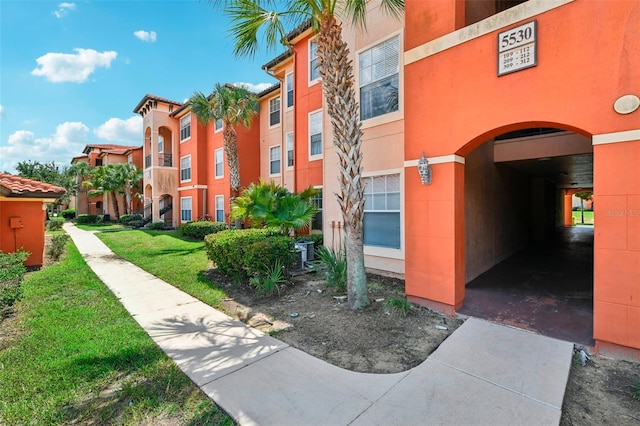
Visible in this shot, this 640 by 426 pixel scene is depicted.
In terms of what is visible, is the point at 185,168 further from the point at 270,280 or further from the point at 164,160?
the point at 270,280

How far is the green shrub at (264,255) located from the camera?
776 centimetres

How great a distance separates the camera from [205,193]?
23.6 m

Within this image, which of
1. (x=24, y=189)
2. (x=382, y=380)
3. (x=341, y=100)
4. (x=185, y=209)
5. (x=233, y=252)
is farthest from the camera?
(x=185, y=209)

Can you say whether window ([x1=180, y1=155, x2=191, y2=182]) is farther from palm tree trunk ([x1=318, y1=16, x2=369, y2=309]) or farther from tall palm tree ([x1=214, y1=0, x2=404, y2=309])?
palm tree trunk ([x1=318, y1=16, x2=369, y2=309])

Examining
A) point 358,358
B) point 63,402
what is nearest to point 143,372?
point 63,402

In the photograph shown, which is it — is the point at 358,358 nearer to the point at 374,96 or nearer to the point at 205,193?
the point at 374,96

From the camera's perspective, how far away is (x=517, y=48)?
5137 millimetres

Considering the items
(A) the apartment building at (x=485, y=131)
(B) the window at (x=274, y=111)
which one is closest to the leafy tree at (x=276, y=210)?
(A) the apartment building at (x=485, y=131)

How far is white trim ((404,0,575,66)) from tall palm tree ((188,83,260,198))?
12.3 m

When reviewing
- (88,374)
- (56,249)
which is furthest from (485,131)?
(56,249)

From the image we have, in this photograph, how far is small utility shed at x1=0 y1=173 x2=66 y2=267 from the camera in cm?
964

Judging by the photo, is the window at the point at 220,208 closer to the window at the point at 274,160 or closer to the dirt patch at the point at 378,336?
the window at the point at 274,160

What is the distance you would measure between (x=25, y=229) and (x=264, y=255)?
29.9 feet

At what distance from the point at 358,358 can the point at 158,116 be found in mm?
27685
